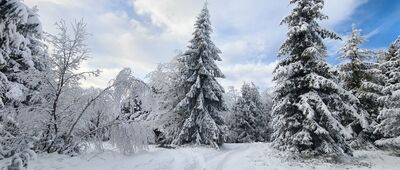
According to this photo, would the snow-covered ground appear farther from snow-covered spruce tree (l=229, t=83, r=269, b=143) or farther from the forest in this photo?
snow-covered spruce tree (l=229, t=83, r=269, b=143)

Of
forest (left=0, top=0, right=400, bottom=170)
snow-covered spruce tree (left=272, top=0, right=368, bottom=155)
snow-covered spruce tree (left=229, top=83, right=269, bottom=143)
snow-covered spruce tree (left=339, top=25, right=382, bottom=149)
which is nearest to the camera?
forest (left=0, top=0, right=400, bottom=170)

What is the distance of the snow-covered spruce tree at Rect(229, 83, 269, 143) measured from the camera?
39906mm

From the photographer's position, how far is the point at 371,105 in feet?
72.5

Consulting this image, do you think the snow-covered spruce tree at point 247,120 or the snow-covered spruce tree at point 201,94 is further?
the snow-covered spruce tree at point 247,120

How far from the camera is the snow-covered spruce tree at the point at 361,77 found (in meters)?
21.2

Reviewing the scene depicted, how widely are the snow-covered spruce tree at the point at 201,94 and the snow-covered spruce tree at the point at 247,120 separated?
1671 cm

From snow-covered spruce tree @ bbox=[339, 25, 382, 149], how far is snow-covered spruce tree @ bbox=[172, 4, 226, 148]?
34.6 feet

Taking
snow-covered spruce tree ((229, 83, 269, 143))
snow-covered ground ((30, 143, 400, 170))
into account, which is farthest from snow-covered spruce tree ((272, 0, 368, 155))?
snow-covered spruce tree ((229, 83, 269, 143))

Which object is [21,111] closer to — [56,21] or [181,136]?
[56,21]

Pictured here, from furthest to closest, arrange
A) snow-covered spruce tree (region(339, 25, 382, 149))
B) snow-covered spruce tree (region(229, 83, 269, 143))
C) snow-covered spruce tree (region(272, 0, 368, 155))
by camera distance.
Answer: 1. snow-covered spruce tree (region(229, 83, 269, 143))
2. snow-covered spruce tree (region(339, 25, 382, 149))
3. snow-covered spruce tree (region(272, 0, 368, 155))

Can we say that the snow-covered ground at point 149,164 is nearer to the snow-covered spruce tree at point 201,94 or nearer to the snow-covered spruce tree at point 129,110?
the snow-covered spruce tree at point 129,110

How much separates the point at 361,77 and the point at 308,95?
10224mm

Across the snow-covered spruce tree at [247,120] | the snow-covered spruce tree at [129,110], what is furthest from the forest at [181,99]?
the snow-covered spruce tree at [247,120]

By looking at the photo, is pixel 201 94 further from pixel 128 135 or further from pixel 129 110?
pixel 128 135
